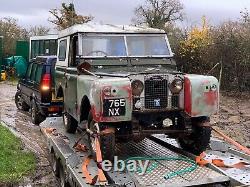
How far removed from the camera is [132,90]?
245 inches

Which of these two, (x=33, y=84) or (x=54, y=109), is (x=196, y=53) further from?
(x=54, y=109)

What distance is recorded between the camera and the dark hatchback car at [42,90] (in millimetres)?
11664

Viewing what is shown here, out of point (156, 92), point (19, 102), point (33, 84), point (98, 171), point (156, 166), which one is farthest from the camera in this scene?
point (19, 102)

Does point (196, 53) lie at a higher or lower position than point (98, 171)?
higher

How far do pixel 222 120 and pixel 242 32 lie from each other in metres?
5.87

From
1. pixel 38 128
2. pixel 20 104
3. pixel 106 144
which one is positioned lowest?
pixel 38 128

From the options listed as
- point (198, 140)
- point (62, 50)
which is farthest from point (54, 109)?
point (198, 140)

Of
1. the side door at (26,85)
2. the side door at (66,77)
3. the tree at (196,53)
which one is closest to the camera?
the side door at (66,77)

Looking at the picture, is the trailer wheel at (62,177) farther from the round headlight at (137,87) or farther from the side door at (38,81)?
the side door at (38,81)

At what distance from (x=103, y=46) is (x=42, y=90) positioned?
4.51 metres

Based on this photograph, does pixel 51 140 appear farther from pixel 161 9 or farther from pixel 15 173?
pixel 161 9

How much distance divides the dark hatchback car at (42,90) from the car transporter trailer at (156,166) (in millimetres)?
3731

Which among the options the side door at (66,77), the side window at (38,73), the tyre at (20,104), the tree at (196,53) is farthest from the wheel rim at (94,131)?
the tree at (196,53)

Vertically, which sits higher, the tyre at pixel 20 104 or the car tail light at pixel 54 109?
the car tail light at pixel 54 109
